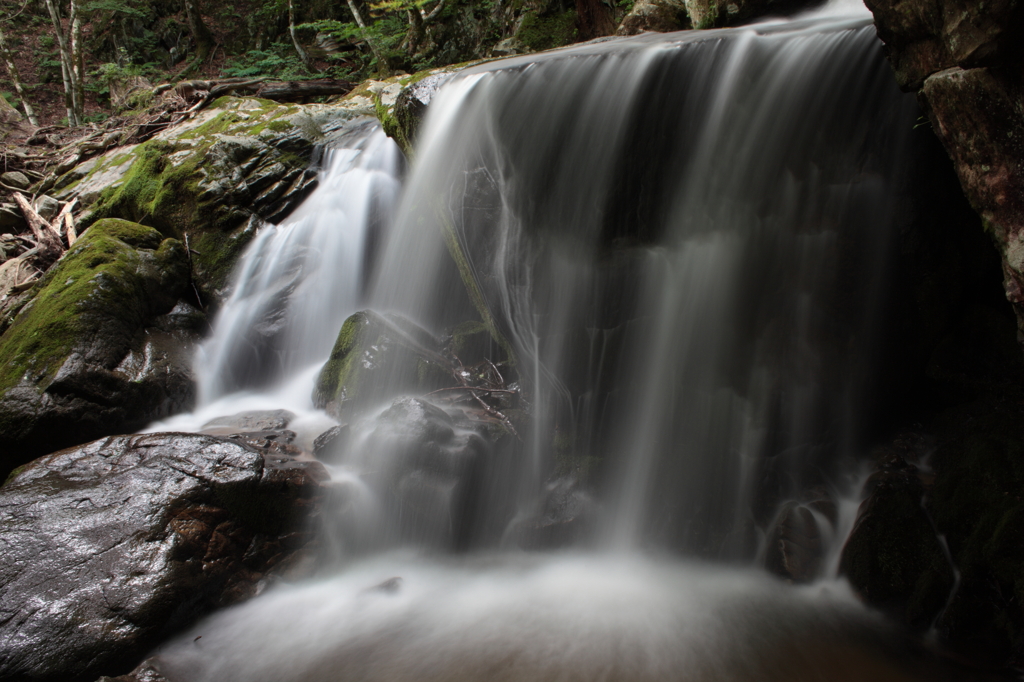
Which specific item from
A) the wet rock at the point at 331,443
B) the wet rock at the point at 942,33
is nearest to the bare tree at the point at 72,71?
the wet rock at the point at 331,443

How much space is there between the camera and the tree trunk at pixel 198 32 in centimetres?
1702

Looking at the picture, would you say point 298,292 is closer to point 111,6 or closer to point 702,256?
point 702,256

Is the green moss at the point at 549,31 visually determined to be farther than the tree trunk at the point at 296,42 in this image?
No

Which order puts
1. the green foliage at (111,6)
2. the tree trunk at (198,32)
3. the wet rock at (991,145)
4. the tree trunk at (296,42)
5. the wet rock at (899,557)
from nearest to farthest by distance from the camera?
1. the wet rock at (991,145)
2. the wet rock at (899,557)
3. the tree trunk at (296,42)
4. the green foliage at (111,6)
5. the tree trunk at (198,32)

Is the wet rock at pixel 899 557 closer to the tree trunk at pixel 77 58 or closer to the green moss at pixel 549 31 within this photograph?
the green moss at pixel 549 31

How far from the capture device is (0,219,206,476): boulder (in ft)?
14.3

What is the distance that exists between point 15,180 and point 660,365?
12.1 meters

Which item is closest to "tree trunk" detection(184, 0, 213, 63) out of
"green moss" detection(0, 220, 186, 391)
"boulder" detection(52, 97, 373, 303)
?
"boulder" detection(52, 97, 373, 303)

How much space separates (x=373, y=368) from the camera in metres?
5.04

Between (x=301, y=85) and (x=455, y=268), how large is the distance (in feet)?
27.6

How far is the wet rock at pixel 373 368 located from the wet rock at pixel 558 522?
1.67 meters

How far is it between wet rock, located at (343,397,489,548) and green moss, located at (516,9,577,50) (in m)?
6.96

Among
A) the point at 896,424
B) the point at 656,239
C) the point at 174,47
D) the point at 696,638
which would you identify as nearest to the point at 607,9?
the point at 656,239

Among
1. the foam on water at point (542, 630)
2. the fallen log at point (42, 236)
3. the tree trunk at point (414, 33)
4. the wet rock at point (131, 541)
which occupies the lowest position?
the foam on water at point (542, 630)
